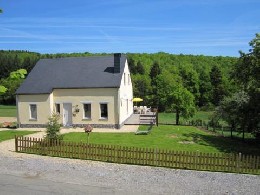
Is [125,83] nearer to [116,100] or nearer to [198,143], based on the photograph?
[116,100]

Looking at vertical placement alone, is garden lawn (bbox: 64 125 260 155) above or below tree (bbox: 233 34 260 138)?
below

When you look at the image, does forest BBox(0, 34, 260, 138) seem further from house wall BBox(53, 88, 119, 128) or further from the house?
house wall BBox(53, 88, 119, 128)

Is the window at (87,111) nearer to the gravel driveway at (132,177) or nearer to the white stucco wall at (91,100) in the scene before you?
the white stucco wall at (91,100)

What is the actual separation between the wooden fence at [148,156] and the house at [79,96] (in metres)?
11.3

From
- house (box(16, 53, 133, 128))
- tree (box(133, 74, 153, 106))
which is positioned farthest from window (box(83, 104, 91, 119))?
tree (box(133, 74, 153, 106))

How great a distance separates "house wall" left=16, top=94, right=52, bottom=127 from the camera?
32250mm

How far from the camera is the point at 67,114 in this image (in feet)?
106

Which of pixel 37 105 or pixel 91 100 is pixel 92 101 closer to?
pixel 91 100

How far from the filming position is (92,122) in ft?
104

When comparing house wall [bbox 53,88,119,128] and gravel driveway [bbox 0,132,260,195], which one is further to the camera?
house wall [bbox 53,88,119,128]

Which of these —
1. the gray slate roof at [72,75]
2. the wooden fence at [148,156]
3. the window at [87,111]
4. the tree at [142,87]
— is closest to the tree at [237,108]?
the gray slate roof at [72,75]

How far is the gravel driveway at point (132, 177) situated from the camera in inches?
520

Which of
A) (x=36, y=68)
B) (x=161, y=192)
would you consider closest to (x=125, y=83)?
(x=36, y=68)

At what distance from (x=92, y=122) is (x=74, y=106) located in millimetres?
2479
